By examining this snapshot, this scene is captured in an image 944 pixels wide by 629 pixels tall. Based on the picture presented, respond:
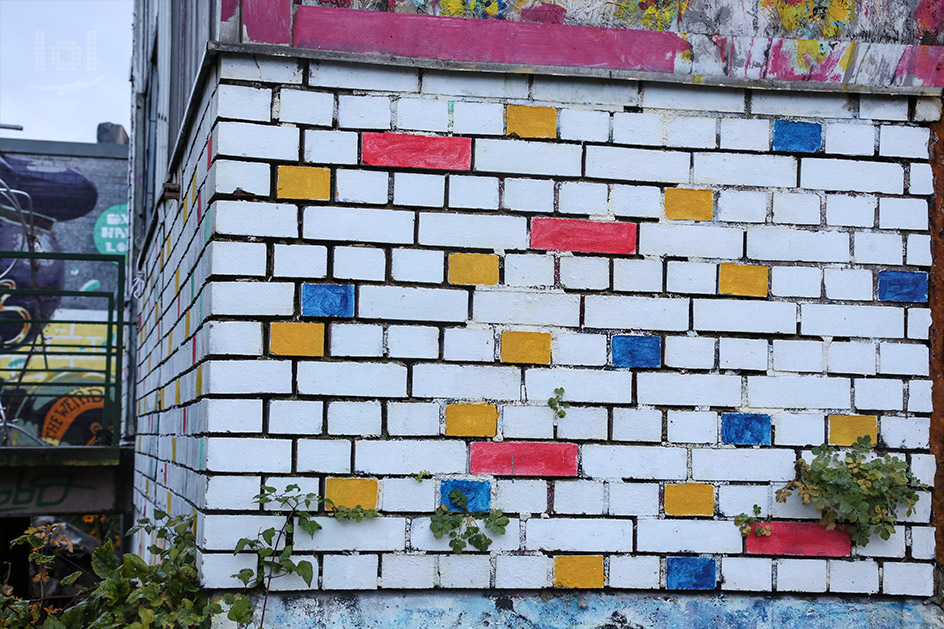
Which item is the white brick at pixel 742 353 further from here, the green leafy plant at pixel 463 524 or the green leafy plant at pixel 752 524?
the green leafy plant at pixel 463 524

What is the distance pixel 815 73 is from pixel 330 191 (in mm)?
1719

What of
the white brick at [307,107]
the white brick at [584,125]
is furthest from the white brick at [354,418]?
the white brick at [584,125]

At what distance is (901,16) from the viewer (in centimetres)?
344

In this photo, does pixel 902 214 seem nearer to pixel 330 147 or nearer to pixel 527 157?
pixel 527 157

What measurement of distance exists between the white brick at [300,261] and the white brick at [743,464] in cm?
138

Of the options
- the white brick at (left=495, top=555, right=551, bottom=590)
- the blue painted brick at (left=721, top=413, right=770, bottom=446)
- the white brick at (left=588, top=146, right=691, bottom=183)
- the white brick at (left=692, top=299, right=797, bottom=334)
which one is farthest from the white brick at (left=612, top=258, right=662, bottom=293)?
the white brick at (left=495, top=555, right=551, bottom=590)

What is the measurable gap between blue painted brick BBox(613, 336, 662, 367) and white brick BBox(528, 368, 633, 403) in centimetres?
4

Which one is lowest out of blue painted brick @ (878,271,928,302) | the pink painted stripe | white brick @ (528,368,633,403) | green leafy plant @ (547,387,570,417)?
green leafy plant @ (547,387,570,417)

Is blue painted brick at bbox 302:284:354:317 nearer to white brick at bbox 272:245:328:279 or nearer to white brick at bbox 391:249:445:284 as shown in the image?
white brick at bbox 272:245:328:279

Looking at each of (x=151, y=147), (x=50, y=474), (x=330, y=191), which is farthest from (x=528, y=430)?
(x=151, y=147)

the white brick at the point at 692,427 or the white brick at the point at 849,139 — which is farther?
the white brick at the point at 849,139

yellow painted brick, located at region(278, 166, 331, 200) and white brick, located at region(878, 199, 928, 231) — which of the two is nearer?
yellow painted brick, located at region(278, 166, 331, 200)

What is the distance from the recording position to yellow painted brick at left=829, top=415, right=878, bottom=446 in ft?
10.7

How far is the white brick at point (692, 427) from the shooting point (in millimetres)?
3195
